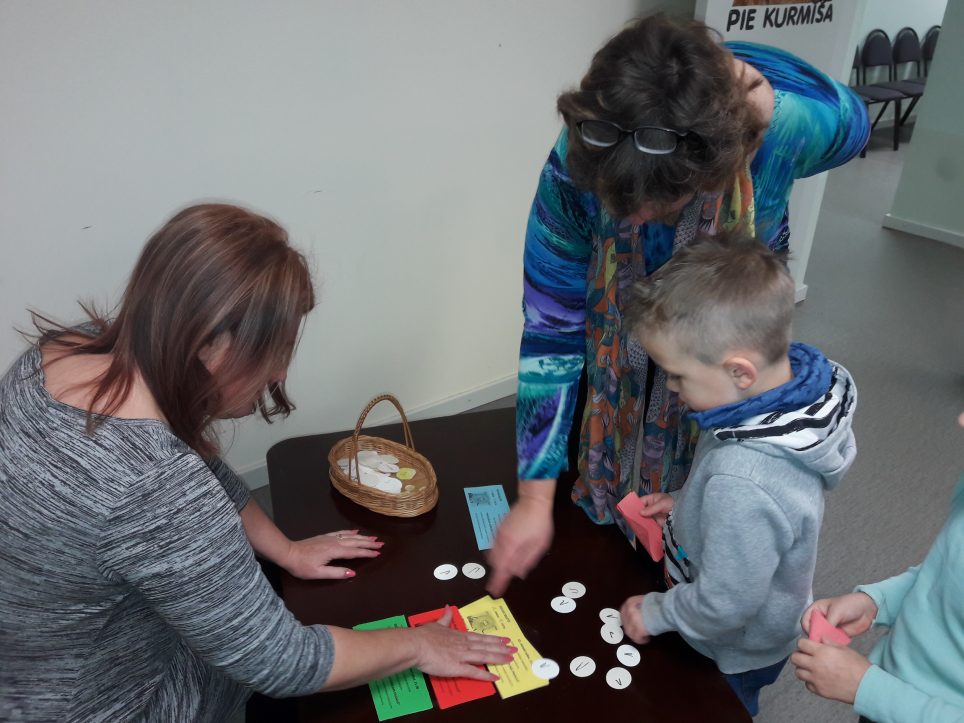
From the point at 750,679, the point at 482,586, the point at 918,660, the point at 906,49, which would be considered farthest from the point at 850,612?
the point at 906,49

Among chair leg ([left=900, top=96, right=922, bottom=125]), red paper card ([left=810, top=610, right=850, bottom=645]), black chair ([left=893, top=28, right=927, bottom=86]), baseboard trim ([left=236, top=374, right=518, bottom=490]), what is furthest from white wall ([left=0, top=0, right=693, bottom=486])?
black chair ([left=893, top=28, right=927, bottom=86])

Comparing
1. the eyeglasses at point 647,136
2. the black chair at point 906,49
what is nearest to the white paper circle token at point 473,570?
the eyeglasses at point 647,136

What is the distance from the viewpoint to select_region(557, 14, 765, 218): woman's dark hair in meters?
0.91

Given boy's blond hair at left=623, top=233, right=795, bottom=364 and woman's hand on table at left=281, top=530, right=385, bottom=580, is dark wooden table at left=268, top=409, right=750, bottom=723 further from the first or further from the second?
boy's blond hair at left=623, top=233, right=795, bottom=364

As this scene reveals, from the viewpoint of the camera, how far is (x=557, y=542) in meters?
1.35

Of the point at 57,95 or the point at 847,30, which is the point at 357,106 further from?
the point at 847,30

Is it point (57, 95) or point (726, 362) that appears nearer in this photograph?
point (726, 362)

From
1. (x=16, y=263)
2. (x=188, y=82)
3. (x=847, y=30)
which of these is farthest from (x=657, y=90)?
(x=847, y=30)

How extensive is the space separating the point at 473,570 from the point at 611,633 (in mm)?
258

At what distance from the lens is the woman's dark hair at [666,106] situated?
0.91m

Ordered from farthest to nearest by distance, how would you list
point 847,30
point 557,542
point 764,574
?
point 847,30, point 557,542, point 764,574

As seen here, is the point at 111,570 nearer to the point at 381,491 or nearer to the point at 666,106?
the point at 381,491

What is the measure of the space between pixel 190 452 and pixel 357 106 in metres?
1.60

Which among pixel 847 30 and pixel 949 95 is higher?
pixel 847 30
